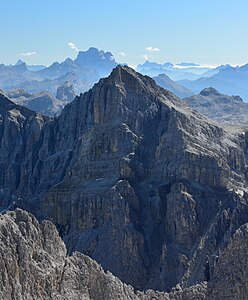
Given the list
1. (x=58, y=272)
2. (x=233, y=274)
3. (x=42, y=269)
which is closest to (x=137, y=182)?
(x=233, y=274)

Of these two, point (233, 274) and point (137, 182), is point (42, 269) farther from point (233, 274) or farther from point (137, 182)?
point (137, 182)

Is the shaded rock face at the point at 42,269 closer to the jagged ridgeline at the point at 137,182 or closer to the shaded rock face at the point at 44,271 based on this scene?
the shaded rock face at the point at 44,271

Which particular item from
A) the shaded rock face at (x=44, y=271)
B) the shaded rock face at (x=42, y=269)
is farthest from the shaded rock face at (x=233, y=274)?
the shaded rock face at (x=42, y=269)

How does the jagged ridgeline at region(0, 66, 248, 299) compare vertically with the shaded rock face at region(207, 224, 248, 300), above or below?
above

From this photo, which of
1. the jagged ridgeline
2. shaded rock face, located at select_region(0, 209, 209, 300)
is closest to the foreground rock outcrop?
shaded rock face, located at select_region(0, 209, 209, 300)

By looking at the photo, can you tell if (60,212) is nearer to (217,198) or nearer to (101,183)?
(101,183)

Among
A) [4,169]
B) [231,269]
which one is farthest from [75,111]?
[231,269]

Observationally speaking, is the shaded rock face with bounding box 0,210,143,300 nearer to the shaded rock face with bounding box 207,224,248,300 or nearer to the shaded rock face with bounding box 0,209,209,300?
the shaded rock face with bounding box 0,209,209,300

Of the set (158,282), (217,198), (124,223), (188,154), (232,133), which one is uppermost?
(232,133)
